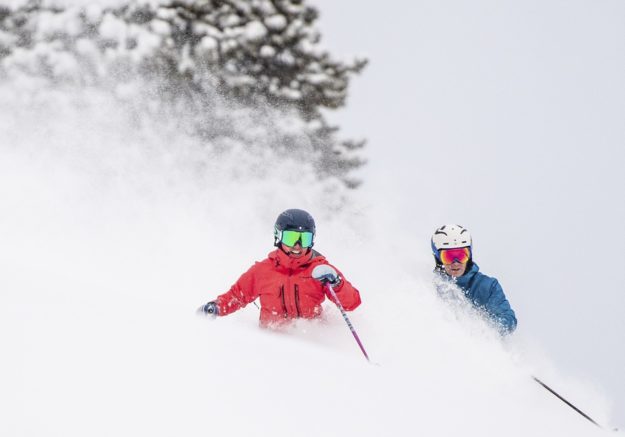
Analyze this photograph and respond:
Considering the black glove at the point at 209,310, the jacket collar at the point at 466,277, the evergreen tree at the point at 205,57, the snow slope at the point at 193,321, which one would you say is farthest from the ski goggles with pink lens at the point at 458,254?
the evergreen tree at the point at 205,57

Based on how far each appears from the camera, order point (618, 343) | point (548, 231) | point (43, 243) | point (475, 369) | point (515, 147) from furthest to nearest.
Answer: point (515, 147)
point (548, 231)
point (618, 343)
point (43, 243)
point (475, 369)

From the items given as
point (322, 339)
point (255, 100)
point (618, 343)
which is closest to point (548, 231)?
point (618, 343)

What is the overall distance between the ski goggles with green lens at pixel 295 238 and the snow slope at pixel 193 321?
67 cm

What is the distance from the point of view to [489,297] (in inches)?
183

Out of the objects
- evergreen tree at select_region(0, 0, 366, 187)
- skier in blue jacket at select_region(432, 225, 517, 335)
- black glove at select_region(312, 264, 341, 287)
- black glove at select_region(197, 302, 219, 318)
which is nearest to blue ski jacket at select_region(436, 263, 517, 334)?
skier in blue jacket at select_region(432, 225, 517, 335)

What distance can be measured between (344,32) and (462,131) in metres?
3.61

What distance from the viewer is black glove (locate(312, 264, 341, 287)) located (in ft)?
13.2

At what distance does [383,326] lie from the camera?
465 cm

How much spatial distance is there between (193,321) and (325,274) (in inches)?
57.7

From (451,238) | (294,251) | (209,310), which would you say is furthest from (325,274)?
(451,238)

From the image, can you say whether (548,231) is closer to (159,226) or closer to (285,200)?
(285,200)

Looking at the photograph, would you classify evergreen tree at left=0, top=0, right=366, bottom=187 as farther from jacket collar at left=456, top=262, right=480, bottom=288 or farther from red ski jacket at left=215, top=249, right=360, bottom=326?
red ski jacket at left=215, top=249, right=360, bottom=326

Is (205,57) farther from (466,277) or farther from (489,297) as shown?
(489,297)

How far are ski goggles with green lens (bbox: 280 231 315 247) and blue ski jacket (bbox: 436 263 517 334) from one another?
1.44 m
